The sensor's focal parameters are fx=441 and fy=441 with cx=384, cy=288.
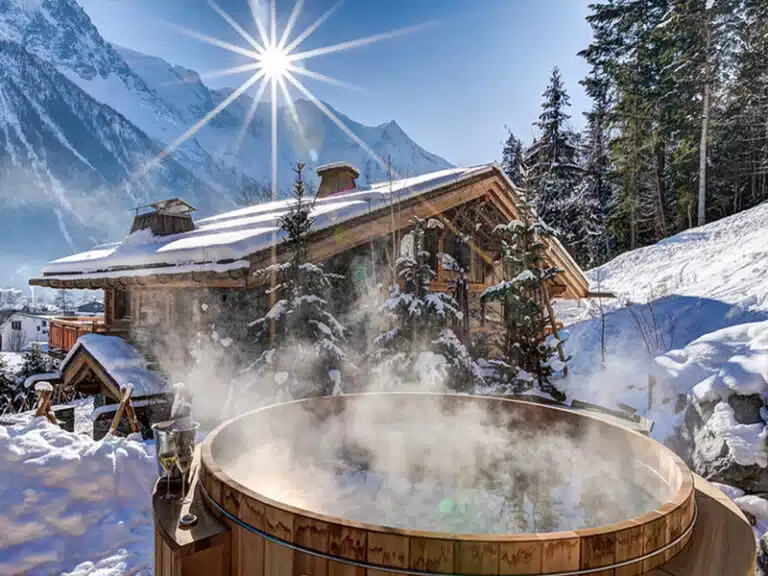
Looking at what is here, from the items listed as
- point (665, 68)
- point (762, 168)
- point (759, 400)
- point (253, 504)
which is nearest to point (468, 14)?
point (759, 400)

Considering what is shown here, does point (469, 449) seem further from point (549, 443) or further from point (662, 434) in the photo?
point (662, 434)

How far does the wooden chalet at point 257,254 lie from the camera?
19.5 ft

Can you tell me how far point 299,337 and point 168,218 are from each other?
506 cm

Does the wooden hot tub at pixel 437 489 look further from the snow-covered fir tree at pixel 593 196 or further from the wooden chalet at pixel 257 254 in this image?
the snow-covered fir tree at pixel 593 196

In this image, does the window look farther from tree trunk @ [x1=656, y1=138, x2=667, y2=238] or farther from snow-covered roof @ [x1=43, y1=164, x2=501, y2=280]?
tree trunk @ [x1=656, y1=138, x2=667, y2=238]

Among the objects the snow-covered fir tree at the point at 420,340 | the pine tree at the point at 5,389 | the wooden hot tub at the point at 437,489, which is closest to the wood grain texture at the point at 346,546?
the wooden hot tub at the point at 437,489

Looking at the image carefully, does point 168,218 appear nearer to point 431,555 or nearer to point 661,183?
point 431,555

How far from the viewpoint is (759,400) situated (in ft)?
12.8

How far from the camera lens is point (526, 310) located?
6.54 meters

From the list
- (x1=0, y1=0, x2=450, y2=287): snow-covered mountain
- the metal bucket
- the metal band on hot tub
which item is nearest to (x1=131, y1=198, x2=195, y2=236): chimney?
the metal bucket

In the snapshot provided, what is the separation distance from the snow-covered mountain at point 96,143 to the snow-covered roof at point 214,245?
5083 centimetres

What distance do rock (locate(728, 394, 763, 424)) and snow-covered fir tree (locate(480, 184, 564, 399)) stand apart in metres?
2.50

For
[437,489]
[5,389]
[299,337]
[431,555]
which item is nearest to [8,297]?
[5,389]

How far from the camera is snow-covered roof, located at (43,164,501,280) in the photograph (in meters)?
5.56
